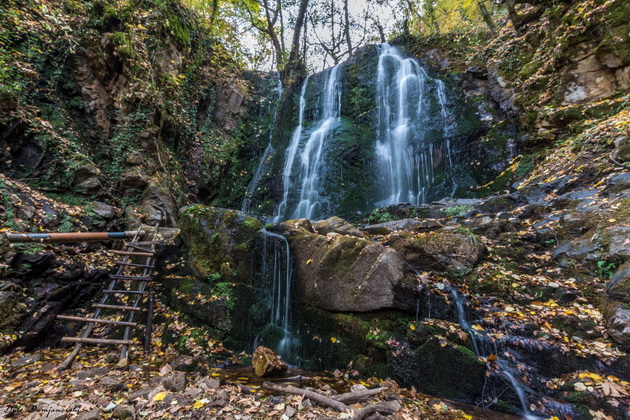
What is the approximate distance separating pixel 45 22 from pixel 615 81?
1543 cm

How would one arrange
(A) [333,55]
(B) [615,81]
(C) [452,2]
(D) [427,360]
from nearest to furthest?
1. (D) [427,360]
2. (B) [615,81]
3. (C) [452,2]
4. (A) [333,55]

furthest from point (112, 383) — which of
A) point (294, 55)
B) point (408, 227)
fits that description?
point (294, 55)

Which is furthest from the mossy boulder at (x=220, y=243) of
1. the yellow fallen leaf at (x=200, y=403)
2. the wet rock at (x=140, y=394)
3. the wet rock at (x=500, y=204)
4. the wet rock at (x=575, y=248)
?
the wet rock at (x=500, y=204)

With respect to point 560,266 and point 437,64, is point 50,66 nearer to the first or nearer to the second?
point 560,266

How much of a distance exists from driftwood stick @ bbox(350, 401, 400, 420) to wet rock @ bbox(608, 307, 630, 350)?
269 cm

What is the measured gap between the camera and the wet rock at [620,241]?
3562 millimetres

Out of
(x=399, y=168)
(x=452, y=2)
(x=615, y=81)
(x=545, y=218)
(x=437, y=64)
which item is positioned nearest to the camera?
(x=545, y=218)

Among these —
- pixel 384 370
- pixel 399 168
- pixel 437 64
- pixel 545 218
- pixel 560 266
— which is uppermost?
pixel 437 64

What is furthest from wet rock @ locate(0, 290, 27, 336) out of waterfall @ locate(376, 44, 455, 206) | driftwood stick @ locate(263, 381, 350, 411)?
waterfall @ locate(376, 44, 455, 206)

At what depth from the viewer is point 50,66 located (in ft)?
26.5

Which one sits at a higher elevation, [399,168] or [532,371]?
[399,168]

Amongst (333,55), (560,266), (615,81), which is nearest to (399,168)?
(615,81)

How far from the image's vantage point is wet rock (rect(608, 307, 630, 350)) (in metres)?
2.91

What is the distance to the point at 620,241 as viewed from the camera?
3.66m
